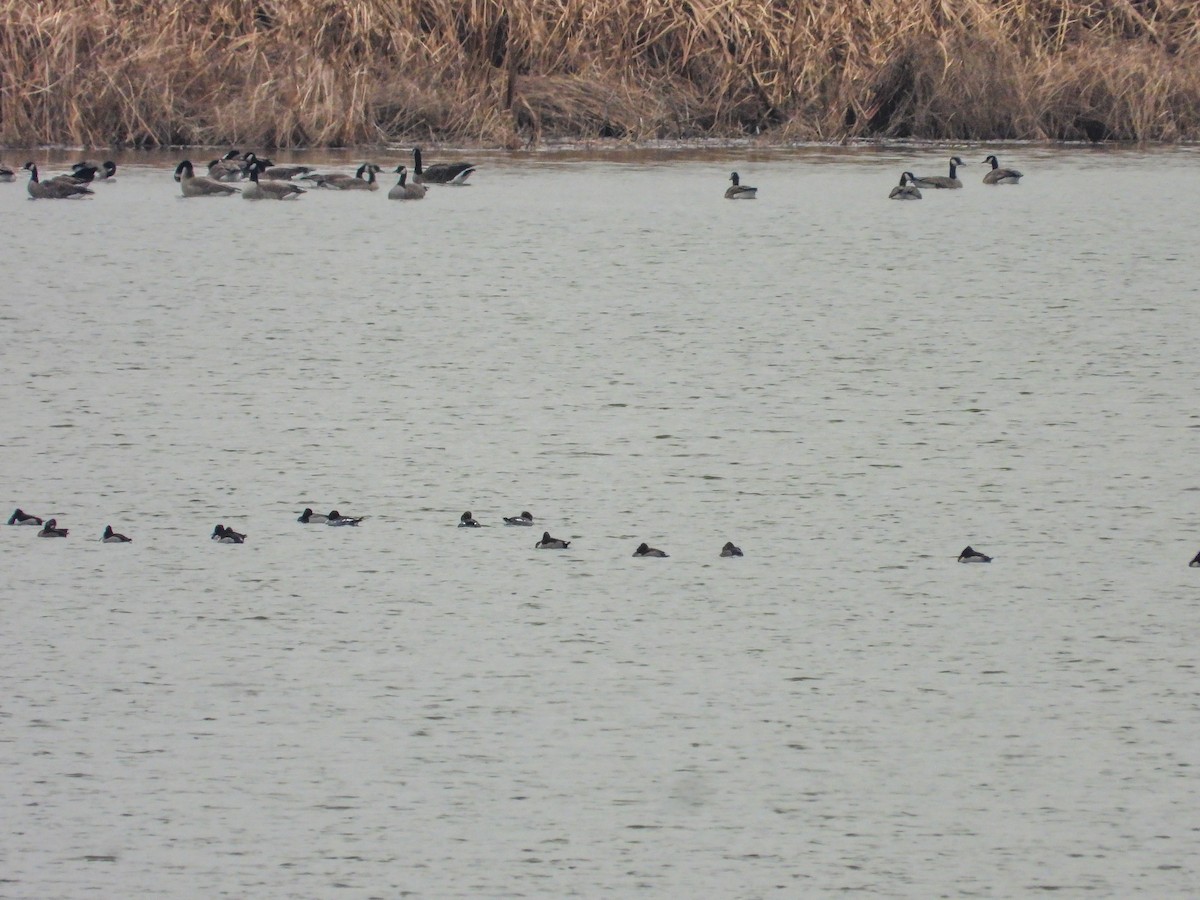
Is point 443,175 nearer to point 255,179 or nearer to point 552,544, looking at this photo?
point 255,179

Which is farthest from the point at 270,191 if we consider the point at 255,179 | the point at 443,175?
the point at 443,175

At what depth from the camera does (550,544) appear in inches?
283

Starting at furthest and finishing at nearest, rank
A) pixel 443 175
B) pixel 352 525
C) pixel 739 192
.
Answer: pixel 443 175 < pixel 739 192 < pixel 352 525

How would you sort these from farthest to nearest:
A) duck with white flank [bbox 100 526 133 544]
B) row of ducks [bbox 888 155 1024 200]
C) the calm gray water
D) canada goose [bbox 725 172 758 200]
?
1. row of ducks [bbox 888 155 1024 200]
2. canada goose [bbox 725 172 758 200]
3. duck with white flank [bbox 100 526 133 544]
4. the calm gray water

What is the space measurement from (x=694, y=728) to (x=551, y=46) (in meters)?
18.0

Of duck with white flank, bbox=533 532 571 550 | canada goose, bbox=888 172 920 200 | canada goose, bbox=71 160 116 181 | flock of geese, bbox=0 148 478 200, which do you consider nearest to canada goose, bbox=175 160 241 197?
flock of geese, bbox=0 148 478 200

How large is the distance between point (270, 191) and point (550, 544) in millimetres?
11180

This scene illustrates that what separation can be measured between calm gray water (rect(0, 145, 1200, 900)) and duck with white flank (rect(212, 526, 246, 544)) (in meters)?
0.09

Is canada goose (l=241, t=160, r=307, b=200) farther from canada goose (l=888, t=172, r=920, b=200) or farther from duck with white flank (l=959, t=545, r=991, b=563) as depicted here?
duck with white flank (l=959, t=545, r=991, b=563)

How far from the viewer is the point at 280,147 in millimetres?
22297

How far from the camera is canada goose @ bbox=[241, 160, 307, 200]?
17777mm

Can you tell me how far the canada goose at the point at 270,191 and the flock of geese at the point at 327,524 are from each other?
10313 millimetres

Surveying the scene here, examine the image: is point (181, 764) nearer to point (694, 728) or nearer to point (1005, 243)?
point (694, 728)

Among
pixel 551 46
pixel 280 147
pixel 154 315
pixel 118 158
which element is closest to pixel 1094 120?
pixel 551 46
